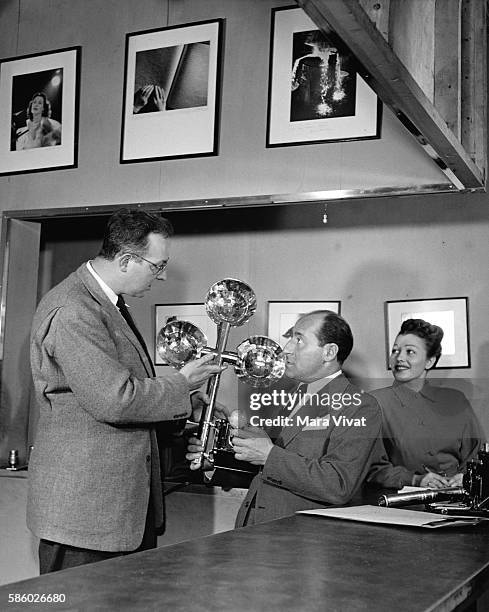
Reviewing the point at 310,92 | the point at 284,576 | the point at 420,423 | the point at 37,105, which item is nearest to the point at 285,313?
the point at 420,423

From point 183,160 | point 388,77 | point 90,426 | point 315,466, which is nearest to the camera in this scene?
point 388,77

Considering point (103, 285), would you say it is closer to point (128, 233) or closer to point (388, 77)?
point (128, 233)

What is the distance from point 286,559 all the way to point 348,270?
234cm

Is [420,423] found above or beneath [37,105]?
beneath

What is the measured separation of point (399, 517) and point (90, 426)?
105cm

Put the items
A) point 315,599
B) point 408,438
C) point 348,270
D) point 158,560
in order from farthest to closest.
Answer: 1. point 348,270
2. point 408,438
3. point 158,560
4. point 315,599

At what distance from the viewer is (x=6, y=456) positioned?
4312 mm

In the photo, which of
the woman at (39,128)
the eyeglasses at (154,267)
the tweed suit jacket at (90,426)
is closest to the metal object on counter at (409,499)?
the tweed suit jacket at (90,426)

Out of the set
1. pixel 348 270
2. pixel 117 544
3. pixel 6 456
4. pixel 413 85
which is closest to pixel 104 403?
pixel 117 544

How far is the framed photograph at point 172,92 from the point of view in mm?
3975

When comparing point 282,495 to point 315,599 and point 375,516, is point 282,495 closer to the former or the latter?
point 375,516

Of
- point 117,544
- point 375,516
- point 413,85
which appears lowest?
point 117,544

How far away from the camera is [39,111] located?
443 centimetres

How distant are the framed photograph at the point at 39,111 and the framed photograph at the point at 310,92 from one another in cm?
112
